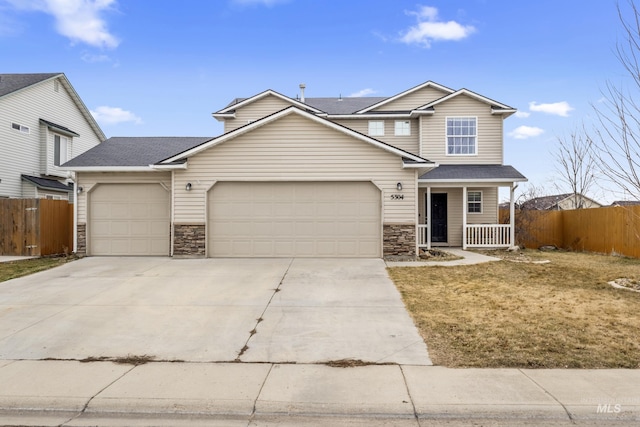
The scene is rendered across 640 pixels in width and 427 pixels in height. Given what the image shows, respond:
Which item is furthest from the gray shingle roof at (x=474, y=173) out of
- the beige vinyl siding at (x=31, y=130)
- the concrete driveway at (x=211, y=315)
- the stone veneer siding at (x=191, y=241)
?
the beige vinyl siding at (x=31, y=130)

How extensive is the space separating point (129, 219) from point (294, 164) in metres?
6.06

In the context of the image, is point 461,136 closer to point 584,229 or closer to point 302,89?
point 584,229

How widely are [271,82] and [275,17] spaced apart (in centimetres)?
379

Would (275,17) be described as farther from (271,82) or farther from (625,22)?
(625,22)

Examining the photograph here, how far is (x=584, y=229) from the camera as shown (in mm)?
18109

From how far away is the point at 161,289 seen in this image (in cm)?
911

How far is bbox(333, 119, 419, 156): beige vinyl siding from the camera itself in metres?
18.4

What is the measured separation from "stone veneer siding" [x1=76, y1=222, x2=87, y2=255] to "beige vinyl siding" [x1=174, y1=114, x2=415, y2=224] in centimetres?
342

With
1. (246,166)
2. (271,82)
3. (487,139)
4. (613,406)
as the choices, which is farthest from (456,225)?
(613,406)

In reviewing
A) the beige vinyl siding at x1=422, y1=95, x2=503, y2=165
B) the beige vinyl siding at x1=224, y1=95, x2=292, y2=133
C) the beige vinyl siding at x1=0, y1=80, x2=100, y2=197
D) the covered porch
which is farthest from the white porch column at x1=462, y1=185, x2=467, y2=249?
the beige vinyl siding at x1=0, y1=80, x2=100, y2=197

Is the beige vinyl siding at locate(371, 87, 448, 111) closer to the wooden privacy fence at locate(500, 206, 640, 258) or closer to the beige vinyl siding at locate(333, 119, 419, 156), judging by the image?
the beige vinyl siding at locate(333, 119, 419, 156)

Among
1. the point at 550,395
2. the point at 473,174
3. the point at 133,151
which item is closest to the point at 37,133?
the point at 133,151

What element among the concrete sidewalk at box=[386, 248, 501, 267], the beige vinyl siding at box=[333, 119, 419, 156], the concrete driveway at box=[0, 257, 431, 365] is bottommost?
the concrete driveway at box=[0, 257, 431, 365]

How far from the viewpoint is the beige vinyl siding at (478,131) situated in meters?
17.7
